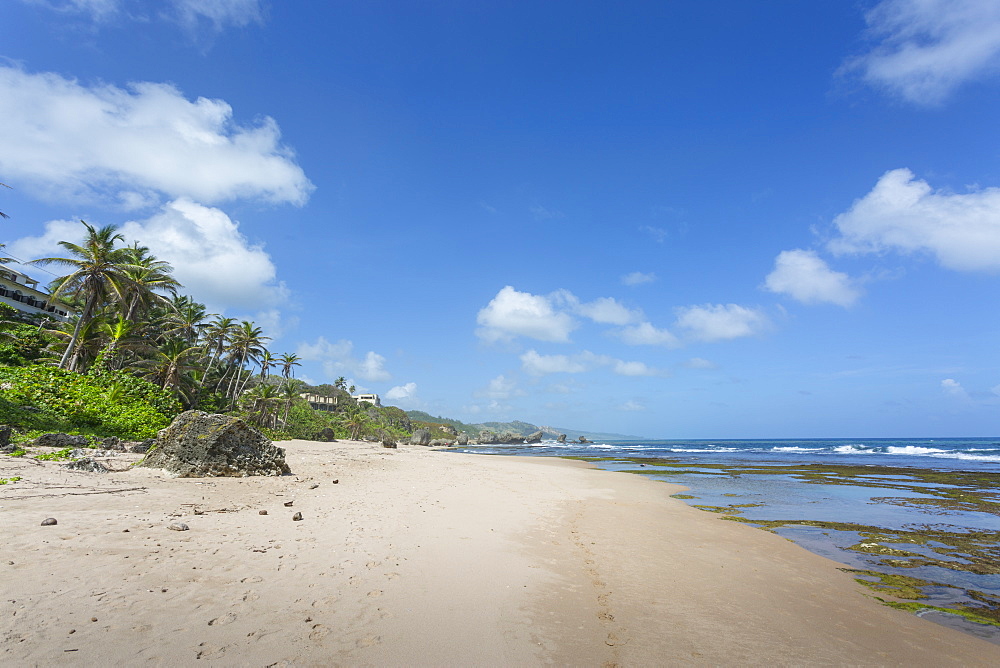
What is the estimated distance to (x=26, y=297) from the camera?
203ft

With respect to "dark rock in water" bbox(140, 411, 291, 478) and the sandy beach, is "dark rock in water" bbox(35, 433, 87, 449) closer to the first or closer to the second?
"dark rock in water" bbox(140, 411, 291, 478)

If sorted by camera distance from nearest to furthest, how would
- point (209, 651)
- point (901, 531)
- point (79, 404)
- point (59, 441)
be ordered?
point (209, 651) < point (901, 531) < point (59, 441) < point (79, 404)

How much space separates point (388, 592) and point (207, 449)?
11.1 metres

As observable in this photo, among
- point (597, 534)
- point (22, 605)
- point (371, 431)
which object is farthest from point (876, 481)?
point (371, 431)

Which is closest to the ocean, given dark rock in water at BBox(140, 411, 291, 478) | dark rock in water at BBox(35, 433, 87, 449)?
dark rock in water at BBox(140, 411, 291, 478)

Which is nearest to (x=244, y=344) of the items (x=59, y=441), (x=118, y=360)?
(x=118, y=360)

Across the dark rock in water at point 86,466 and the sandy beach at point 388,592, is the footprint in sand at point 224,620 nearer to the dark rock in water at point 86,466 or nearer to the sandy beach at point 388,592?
the sandy beach at point 388,592

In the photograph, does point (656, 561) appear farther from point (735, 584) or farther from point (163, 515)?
point (163, 515)

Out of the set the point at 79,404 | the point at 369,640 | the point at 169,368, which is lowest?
the point at 369,640

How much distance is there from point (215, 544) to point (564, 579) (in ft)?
18.7

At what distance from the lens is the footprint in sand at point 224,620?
4656mm

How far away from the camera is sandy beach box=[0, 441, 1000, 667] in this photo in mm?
4445

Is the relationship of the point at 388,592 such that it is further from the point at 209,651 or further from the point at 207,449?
the point at 207,449

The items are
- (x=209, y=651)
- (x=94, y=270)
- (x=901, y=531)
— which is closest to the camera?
(x=209, y=651)
